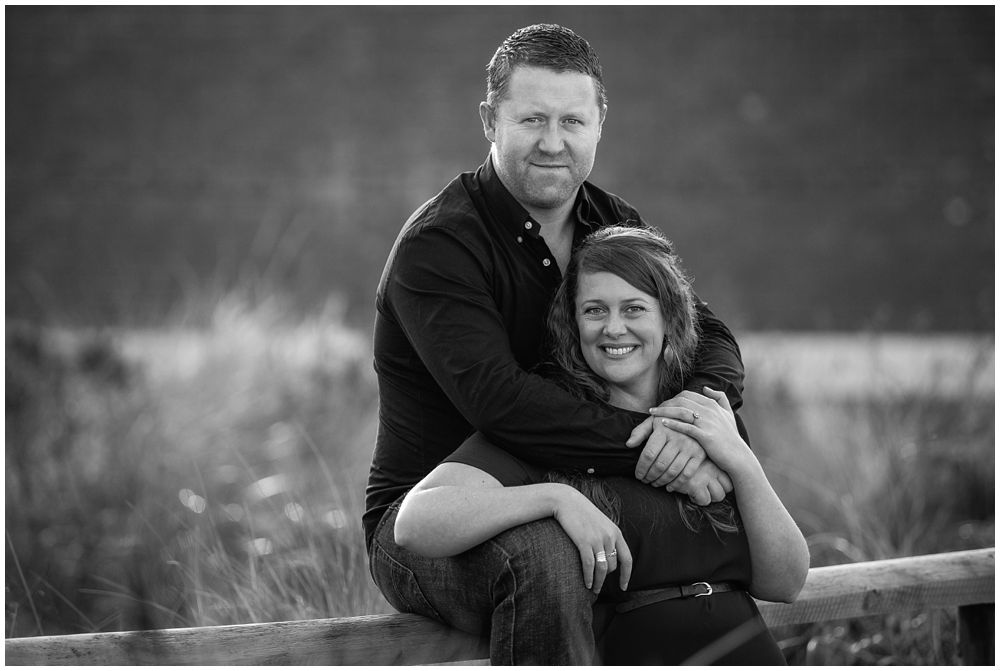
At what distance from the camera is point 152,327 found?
724cm

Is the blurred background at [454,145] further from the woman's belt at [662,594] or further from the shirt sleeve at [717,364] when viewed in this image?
the woman's belt at [662,594]

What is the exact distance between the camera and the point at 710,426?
2.30 metres

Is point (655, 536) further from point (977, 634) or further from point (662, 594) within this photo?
point (977, 634)

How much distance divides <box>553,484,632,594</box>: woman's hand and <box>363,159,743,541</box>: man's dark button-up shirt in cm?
15

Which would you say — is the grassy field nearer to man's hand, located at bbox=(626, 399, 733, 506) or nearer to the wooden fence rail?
the wooden fence rail

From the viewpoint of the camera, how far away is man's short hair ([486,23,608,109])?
2494 mm

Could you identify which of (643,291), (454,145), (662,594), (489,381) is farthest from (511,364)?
(454,145)

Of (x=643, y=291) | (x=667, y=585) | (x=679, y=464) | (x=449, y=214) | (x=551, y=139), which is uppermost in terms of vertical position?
(x=551, y=139)

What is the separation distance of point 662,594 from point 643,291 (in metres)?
0.63

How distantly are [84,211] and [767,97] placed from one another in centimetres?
630

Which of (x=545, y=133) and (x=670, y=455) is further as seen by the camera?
(x=545, y=133)

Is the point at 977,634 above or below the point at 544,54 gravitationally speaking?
below

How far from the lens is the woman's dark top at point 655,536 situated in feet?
7.44

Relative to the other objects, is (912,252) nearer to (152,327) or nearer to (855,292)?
(855,292)
